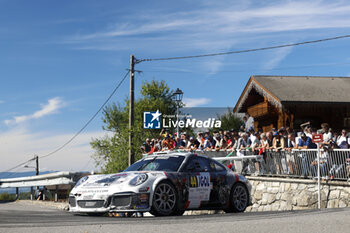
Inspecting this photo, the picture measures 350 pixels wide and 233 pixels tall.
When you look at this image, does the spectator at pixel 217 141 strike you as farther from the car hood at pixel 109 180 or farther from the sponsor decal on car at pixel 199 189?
the car hood at pixel 109 180

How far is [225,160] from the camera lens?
19.3m

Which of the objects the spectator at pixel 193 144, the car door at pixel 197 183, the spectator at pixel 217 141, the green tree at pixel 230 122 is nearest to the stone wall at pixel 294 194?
the spectator at pixel 217 141

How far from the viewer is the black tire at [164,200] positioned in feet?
34.5

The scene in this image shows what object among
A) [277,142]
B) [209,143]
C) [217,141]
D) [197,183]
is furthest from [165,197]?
[209,143]

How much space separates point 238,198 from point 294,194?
4.92 m

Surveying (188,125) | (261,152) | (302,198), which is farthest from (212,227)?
(188,125)

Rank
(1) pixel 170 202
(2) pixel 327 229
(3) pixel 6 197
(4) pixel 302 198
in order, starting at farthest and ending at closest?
1. (3) pixel 6 197
2. (4) pixel 302 198
3. (1) pixel 170 202
4. (2) pixel 327 229

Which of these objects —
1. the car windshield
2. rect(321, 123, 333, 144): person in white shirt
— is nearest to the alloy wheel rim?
the car windshield

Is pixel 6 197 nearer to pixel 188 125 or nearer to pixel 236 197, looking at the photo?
pixel 236 197

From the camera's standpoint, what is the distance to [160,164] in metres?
11.7

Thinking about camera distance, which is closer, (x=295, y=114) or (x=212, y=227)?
(x=212, y=227)

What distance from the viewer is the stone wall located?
49.8ft

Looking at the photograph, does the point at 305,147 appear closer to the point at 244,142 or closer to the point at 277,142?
the point at 277,142

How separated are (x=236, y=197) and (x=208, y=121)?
44.6 meters
